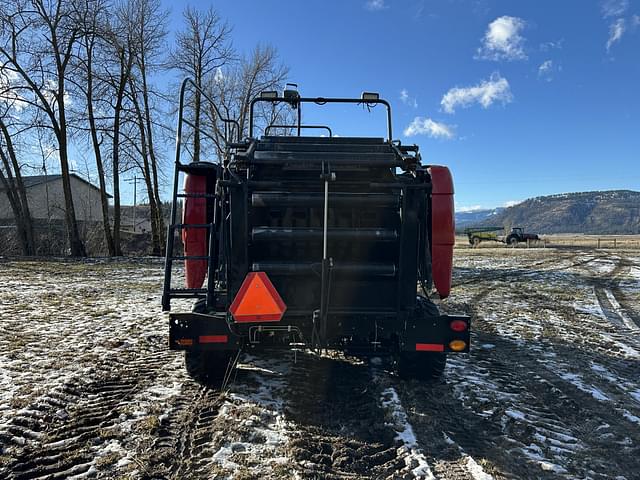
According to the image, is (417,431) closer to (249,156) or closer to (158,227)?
(249,156)

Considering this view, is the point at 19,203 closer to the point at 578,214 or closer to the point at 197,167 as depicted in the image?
the point at 197,167

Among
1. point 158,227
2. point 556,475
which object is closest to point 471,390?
point 556,475

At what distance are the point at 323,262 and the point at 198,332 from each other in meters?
1.18

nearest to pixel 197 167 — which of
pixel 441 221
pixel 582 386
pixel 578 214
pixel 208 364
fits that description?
pixel 208 364

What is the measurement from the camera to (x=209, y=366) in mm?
3670

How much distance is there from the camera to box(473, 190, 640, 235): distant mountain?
482 feet

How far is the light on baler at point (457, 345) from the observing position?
342cm

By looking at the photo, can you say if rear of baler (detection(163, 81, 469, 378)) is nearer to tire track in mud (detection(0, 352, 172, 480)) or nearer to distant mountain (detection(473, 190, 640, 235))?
tire track in mud (detection(0, 352, 172, 480))

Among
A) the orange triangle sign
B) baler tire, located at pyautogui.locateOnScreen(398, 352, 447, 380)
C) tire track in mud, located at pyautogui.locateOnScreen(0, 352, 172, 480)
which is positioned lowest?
tire track in mud, located at pyautogui.locateOnScreen(0, 352, 172, 480)

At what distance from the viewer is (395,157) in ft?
12.5

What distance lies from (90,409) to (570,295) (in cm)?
995

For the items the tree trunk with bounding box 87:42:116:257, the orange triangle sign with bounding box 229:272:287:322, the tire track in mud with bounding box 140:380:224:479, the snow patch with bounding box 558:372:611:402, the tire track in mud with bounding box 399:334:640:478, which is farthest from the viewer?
the tree trunk with bounding box 87:42:116:257

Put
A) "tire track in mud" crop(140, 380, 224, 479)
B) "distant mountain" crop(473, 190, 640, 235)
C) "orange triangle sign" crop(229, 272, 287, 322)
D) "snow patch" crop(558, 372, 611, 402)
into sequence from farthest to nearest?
1. "distant mountain" crop(473, 190, 640, 235)
2. "snow patch" crop(558, 372, 611, 402)
3. "orange triangle sign" crop(229, 272, 287, 322)
4. "tire track in mud" crop(140, 380, 224, 479)

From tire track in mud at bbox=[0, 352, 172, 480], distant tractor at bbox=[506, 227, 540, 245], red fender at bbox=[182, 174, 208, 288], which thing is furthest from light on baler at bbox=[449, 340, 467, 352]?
distant tractor at bbox=[506, 227, 540, 245]
